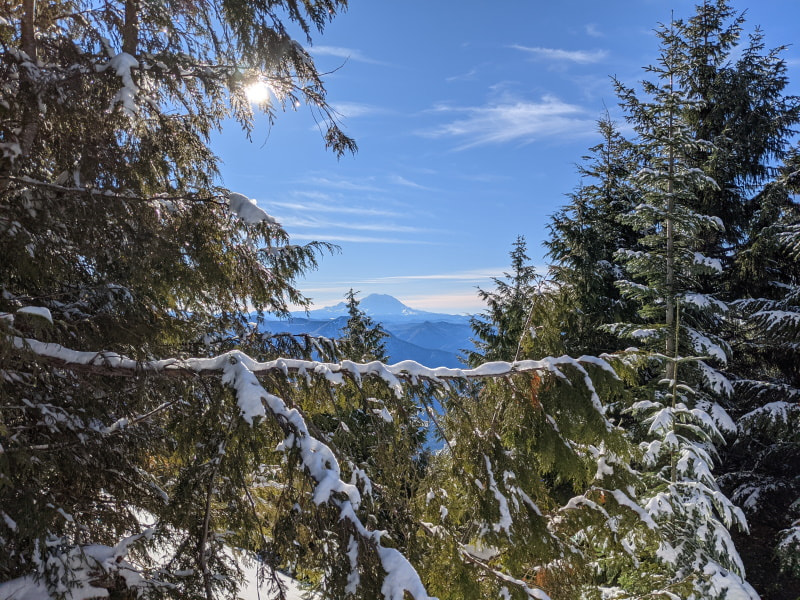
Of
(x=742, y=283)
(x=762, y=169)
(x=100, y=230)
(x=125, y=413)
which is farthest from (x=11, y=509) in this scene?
(x=762, y=169)

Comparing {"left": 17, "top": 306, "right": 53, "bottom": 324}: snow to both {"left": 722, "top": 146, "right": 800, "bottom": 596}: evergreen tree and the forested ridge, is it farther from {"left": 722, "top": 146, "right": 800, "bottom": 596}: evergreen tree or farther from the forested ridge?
{"left": 722, "top": 146, "right": 800, "bottom": 596}: evergreen tree

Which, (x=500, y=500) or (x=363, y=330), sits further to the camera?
(x=363, y=330)

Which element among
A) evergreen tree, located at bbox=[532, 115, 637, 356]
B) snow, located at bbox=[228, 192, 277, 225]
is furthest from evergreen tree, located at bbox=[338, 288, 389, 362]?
snow, located at bbox=[228, 192, 277, 225]

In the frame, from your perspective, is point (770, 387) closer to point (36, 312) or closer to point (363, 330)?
point (363, 330)

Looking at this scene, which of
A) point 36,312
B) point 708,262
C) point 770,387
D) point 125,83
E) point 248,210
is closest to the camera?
point 36,312

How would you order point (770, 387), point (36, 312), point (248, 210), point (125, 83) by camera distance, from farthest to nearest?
point (770, 387)
point (248, 210)
point (125, 83)
point (36, 312)

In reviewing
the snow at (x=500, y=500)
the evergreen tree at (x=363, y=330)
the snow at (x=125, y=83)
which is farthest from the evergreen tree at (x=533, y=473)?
the evergreen tree at (x=363, y=330)

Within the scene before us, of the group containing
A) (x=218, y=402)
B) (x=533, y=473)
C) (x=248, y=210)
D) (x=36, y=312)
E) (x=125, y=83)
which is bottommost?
(x=533, y=473)

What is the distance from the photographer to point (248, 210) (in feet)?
10.00

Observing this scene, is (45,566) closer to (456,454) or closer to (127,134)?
(456,454)

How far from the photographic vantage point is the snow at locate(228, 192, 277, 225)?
3.01 m

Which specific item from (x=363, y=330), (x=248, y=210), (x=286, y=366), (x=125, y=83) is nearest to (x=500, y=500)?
A: (x=286, y=366)

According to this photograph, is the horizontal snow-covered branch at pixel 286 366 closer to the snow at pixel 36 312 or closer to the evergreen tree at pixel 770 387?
the snow at pixel 36 312

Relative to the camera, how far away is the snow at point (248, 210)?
9.87ft
